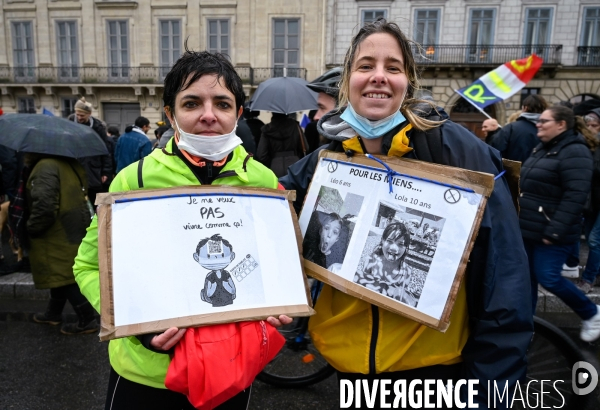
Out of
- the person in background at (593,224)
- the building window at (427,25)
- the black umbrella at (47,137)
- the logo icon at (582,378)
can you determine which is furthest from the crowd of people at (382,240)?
the building window at (427,25)

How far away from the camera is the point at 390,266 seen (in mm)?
1444

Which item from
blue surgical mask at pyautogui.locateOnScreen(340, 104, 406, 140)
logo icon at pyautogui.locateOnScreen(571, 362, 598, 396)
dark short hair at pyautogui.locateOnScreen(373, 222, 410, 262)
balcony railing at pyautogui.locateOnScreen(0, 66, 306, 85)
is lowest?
logo icon at pyautogui.locateOnScreen(571, 362, 598, 396)

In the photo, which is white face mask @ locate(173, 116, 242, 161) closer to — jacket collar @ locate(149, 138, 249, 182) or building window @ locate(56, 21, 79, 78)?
jacket collar @ locate(149, 138, 249, 182)

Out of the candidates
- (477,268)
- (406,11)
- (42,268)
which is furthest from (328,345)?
(406,11)

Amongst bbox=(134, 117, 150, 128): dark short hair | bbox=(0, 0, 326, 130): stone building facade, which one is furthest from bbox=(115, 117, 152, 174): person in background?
bbox=(0, 0, 326, 130): stone building facade

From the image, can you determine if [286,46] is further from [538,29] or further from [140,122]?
[140,122]

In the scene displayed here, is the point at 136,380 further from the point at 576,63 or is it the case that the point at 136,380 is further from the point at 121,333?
the point at 576,63

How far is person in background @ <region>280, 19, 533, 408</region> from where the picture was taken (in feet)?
4.42

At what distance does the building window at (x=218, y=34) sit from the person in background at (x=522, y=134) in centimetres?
1817

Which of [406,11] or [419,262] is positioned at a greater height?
[406,11]

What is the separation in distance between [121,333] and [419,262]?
3.14 feet

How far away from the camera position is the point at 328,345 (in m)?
1.71

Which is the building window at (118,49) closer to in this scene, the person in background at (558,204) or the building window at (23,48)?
the building window at (23,48)

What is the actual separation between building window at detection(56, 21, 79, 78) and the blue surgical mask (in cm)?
2432
